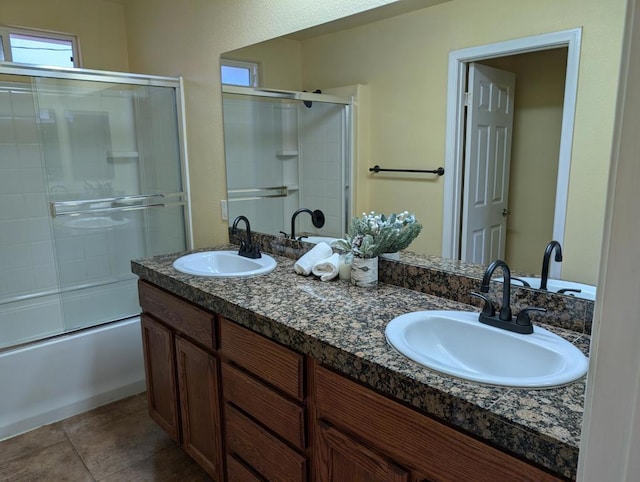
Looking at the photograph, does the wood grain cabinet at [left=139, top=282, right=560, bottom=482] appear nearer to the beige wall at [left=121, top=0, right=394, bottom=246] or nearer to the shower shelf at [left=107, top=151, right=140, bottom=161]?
the beige wall at [left=121, top=0, right=394, bottom=246]

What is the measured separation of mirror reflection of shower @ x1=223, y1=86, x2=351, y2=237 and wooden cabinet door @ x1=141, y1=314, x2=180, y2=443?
0.71 m

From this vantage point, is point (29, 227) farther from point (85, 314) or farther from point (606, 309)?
point (606, 309)

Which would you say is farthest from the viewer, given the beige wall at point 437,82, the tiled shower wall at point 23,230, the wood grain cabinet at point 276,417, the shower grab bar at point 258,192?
the tiled shower wall at point 23,230

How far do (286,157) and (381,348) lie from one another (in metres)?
1.29

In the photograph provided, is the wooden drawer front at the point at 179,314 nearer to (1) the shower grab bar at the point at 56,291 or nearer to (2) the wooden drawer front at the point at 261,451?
(2) the wooden drawer front at the point at 261,451

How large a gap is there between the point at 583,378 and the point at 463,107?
899 millimetres

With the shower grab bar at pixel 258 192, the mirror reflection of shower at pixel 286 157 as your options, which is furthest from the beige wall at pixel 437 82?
the shower grab bar at pixel 258 192

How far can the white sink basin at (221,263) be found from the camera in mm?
2049

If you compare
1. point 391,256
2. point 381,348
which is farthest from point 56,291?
point 381,348

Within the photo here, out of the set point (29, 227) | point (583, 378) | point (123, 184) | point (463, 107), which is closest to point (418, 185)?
point (463, 107)

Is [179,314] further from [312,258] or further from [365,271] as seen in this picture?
[365,271]

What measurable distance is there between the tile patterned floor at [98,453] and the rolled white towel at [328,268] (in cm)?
106

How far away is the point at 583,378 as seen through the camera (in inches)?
39.0

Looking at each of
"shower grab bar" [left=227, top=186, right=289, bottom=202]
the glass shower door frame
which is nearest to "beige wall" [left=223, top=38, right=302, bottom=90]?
"shower grab bar" [left=227, top=186, right=289, bottom=202]
